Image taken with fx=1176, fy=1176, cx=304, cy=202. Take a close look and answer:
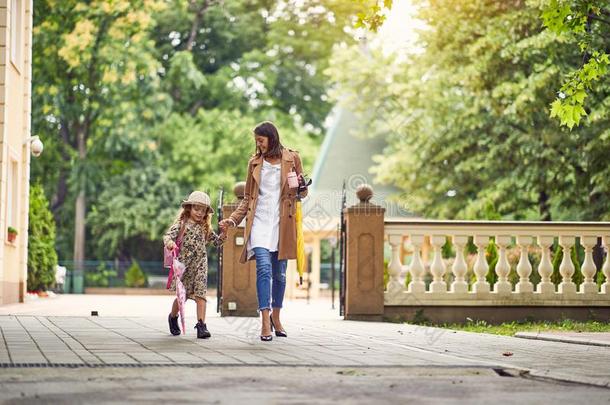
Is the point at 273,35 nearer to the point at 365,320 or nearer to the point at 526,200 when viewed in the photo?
the point at 526,200

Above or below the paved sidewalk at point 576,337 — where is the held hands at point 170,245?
above

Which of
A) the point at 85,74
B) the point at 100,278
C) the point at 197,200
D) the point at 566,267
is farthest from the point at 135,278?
the point at 197,200

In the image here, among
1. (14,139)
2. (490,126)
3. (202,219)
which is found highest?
(490,126)

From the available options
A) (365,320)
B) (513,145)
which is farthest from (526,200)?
(365,320)

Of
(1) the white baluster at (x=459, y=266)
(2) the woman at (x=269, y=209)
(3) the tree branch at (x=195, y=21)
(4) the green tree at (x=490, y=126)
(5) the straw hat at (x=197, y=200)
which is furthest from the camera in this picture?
(3) the tree branch at (x=195, y=21)

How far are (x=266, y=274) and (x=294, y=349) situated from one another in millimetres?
1123

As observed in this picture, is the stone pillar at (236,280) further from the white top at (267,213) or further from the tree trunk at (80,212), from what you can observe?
the tree trunk at (80,212)

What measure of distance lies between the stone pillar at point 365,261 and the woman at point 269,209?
4389mm

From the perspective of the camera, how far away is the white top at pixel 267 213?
388 inches

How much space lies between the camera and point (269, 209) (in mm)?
9922

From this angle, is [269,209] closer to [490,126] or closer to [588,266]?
[588,266]

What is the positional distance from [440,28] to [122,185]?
15.9 m

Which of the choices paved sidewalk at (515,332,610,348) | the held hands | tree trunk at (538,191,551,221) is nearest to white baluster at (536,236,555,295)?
paved sidewalk at (515,332,610,348)

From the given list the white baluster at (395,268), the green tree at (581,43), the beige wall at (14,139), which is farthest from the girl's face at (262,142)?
the beige wall at (14,139)
